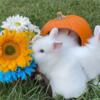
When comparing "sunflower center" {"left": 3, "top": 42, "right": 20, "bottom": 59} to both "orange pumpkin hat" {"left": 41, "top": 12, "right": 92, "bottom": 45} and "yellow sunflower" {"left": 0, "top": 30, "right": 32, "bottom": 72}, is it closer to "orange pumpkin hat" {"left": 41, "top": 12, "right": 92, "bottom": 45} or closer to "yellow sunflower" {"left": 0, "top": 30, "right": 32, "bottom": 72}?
"yellow sunflower" {"left": 0, "top": 30, "right": 32, "bottom": 72}

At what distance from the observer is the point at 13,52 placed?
312 cm

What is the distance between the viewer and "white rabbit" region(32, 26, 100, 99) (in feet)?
10.1

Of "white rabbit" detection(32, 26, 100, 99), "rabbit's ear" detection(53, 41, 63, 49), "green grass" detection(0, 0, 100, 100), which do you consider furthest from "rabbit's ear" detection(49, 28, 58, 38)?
"green grass" detection(0, 0, 100, 100)

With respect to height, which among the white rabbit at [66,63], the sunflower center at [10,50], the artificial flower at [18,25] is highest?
the artificial flower at [18,25]

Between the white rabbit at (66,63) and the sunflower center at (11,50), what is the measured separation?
5.1 inches

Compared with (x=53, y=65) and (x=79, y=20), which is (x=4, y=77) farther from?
(x=79, y=20)

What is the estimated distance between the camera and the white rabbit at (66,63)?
307 cm

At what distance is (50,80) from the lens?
10.5 feet

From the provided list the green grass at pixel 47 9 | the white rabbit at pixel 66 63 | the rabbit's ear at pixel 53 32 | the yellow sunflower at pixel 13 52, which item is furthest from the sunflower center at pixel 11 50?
the green grass at pixel 47 9

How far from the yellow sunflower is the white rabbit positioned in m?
0.08

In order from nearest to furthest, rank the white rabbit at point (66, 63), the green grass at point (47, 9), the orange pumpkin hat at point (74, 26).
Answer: the white rabbit at point (66, 63), the orange pumpkin hat at point (74, 26), the green grass at point (47, 9)

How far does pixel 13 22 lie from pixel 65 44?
1.68ft

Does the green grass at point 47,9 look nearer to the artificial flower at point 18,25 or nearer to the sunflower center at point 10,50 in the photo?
the artificial flower at point 18,25

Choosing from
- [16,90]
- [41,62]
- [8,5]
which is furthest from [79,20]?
[8,5]
